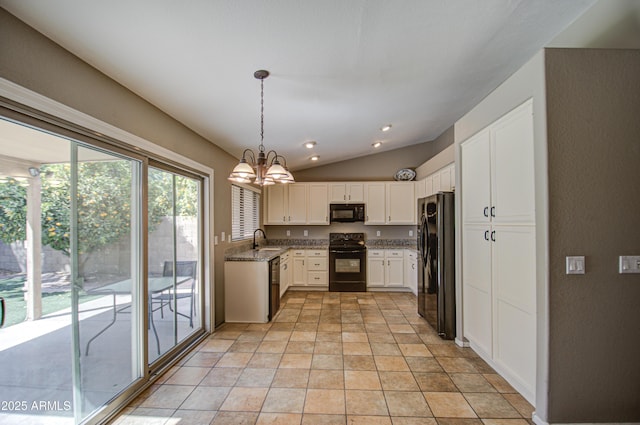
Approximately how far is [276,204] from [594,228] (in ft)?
16.2

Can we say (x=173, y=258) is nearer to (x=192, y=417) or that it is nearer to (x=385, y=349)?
(x=192, y=417)

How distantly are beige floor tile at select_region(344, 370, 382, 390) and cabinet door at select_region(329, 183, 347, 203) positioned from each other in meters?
3.71

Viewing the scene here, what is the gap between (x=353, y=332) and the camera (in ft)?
11.5

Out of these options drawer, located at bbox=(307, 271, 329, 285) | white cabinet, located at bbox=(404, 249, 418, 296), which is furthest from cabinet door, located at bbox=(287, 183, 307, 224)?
white cabinet, located at bbox=(404, 249, 418, 296)

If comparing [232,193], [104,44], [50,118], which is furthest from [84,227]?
[232,193]

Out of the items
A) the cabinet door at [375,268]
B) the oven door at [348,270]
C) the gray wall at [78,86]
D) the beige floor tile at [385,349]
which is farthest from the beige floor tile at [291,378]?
the cabinet door at [375,268]

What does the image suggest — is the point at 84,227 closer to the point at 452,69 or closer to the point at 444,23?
the point at 444,23

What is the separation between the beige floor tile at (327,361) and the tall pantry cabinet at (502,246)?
4.62ft

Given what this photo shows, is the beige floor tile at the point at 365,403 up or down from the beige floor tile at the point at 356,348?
up

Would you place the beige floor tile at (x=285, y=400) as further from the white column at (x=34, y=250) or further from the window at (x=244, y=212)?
the window at (x=244, y=212)

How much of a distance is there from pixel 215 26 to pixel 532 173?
7.65 feet

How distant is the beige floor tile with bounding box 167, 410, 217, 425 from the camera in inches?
76.3

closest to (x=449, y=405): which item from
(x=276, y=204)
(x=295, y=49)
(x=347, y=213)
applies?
(x=295, y=49)

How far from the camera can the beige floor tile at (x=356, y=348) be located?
9.63 feet
